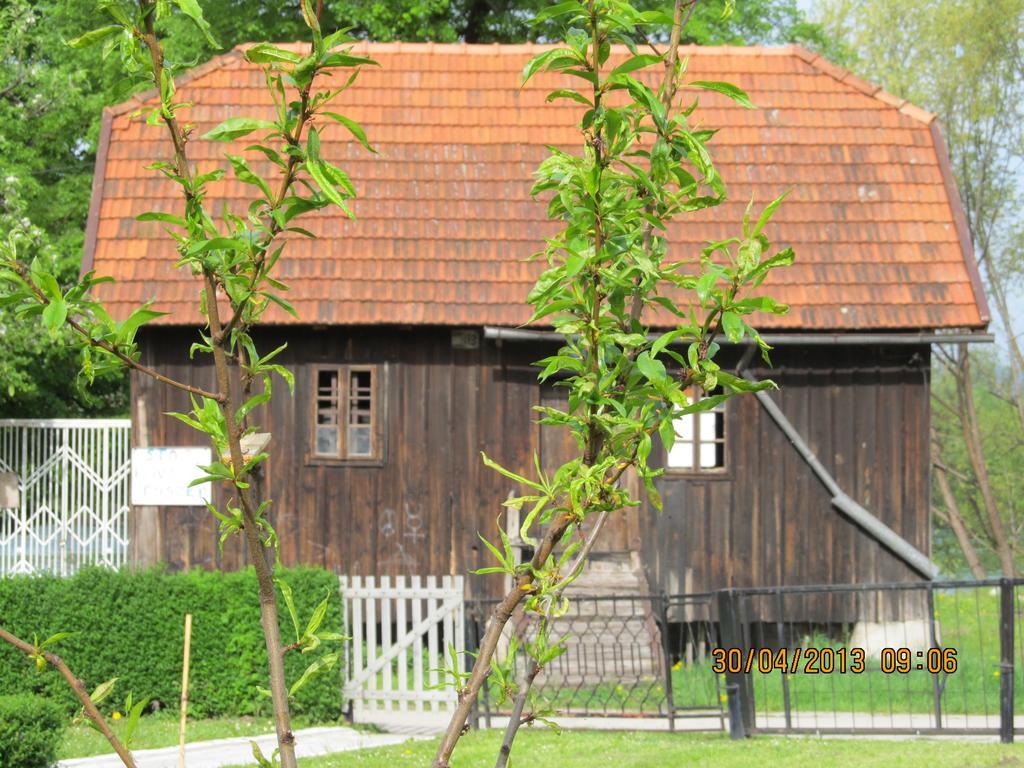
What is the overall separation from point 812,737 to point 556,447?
5463 millimetres

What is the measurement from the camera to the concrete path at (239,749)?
33.9 ft

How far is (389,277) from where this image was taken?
14.8m

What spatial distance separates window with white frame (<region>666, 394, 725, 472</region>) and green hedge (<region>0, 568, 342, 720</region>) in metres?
4.66

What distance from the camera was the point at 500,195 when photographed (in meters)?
15.4

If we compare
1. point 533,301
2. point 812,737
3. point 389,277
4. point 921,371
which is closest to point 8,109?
point 389,277

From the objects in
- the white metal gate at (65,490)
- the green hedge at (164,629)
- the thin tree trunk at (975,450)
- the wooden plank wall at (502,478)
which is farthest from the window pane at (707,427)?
the thin tree trunk at (975,450)

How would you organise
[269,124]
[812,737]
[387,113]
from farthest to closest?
1. [387,113]
2. [812,737]
3. [269,124]

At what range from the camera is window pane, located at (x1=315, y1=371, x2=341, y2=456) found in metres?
15.0

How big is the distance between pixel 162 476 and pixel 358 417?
7.36 feet

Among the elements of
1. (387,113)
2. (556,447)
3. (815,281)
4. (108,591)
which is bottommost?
(108,591)

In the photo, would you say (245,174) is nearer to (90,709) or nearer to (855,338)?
(90,709)

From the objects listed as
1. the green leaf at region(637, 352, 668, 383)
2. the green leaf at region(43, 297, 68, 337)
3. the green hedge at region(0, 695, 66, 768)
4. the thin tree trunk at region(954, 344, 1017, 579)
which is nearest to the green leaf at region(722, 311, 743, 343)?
the green leaf at region(637, 352, 668, 383)

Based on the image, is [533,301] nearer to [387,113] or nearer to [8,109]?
[387,113]

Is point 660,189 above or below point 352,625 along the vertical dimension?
above
